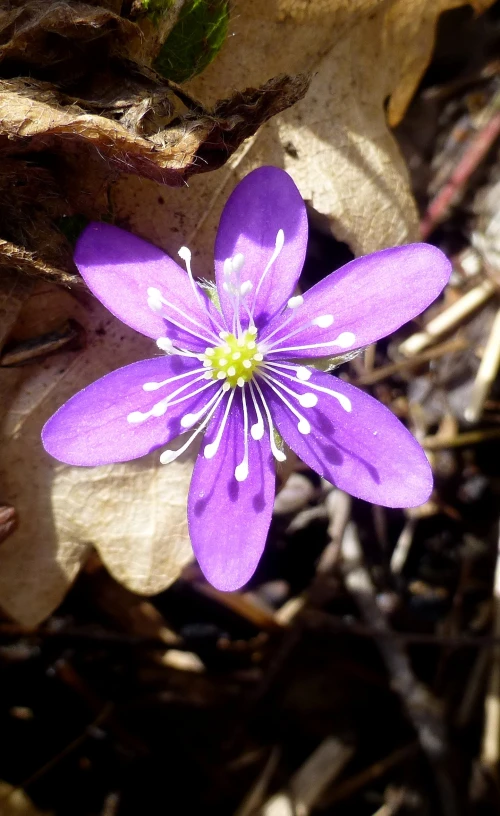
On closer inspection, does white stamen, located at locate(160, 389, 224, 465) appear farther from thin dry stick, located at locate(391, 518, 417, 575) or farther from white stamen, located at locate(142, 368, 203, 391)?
thin dry stick, located at locate(391, 518, 417, 575)

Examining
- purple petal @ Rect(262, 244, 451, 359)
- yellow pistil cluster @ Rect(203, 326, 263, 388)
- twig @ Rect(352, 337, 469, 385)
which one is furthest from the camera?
twig @ Rect(352, 337, 469, 385)

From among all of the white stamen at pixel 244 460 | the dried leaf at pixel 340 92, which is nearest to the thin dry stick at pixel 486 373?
the dried leaf at pixel 340 92

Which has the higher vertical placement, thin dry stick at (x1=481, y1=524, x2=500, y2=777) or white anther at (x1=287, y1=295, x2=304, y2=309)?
white anther at (x1=287, y1=295, x2=304, y2=309)

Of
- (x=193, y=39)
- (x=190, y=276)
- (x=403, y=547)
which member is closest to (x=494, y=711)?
(x=403, y=547)

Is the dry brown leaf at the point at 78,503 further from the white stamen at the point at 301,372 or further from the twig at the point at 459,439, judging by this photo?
the twig at the point at 459,439

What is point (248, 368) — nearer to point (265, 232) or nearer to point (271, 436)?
point (271, 436)

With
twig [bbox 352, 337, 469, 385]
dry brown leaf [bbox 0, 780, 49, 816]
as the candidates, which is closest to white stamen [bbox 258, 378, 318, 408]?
twig [bbox 352, 337, 469, 385]

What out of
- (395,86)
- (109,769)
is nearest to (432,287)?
(395,86)
